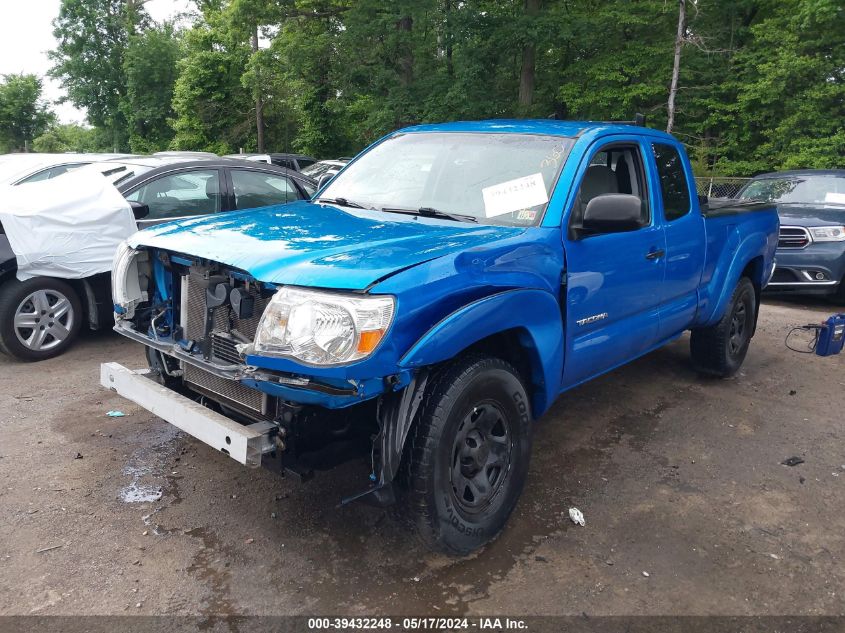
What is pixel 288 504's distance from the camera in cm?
360

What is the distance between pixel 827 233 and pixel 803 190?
1348 mm

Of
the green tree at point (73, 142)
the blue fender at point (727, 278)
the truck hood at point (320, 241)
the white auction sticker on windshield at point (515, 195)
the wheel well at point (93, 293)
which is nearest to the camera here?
the truck hood at point (320, 241)

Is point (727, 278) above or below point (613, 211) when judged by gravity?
below

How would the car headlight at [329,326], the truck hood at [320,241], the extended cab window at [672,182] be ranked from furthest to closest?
the extended cab window at [672,182]
the truck hood at [320,241]
the car headlight at [329,326]

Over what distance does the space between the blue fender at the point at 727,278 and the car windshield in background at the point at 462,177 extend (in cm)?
206

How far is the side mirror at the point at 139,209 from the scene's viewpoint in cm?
587

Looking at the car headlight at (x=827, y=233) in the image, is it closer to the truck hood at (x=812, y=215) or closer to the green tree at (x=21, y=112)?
the truck hood at (x=812, y=215)

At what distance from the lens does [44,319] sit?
18.7 feet

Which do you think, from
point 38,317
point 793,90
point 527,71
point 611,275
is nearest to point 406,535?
point 611,275

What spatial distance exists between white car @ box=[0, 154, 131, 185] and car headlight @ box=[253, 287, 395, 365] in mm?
6928

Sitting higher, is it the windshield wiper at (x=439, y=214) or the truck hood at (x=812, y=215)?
the windshield wiper at (x=439, y=214)

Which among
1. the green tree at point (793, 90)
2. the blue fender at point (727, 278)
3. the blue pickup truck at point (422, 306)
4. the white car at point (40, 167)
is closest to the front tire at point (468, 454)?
the blue pickup truck at point (422, 306)

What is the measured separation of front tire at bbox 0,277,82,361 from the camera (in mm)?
5469

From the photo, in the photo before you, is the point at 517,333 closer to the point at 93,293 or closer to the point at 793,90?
the point at 93,293
